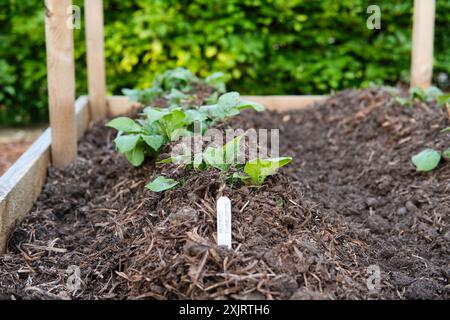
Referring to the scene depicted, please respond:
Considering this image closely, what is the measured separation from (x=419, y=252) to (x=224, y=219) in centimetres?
97

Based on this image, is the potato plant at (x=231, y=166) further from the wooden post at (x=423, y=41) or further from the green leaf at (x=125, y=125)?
the wooden post at (x=423, y=41)

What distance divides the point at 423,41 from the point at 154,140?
8.58 feet

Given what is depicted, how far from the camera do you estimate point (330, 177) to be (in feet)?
11.9

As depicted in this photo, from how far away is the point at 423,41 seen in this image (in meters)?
4.67

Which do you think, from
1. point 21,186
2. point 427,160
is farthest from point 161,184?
point 427,160

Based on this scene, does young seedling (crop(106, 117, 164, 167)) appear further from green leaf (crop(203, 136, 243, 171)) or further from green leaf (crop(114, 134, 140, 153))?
green leaf (crop(203, 136, 243, 171))

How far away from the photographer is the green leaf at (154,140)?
2928 mm

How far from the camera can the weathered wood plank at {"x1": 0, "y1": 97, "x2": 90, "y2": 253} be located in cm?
259

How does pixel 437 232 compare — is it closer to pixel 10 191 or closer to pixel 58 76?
pixel 10 191

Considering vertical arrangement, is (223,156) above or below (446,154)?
above

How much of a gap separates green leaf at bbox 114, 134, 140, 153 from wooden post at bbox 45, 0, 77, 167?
728 mm

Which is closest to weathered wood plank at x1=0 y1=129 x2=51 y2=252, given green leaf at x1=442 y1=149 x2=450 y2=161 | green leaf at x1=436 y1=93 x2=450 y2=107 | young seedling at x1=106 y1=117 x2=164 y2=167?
young seedling at x1=106 y1=117 x2=164 y2=167

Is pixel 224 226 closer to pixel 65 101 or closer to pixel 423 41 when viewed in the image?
pixel 65 101

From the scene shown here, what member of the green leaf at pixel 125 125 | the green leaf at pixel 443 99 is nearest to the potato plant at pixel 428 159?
the green leaf at pixel 443 99
